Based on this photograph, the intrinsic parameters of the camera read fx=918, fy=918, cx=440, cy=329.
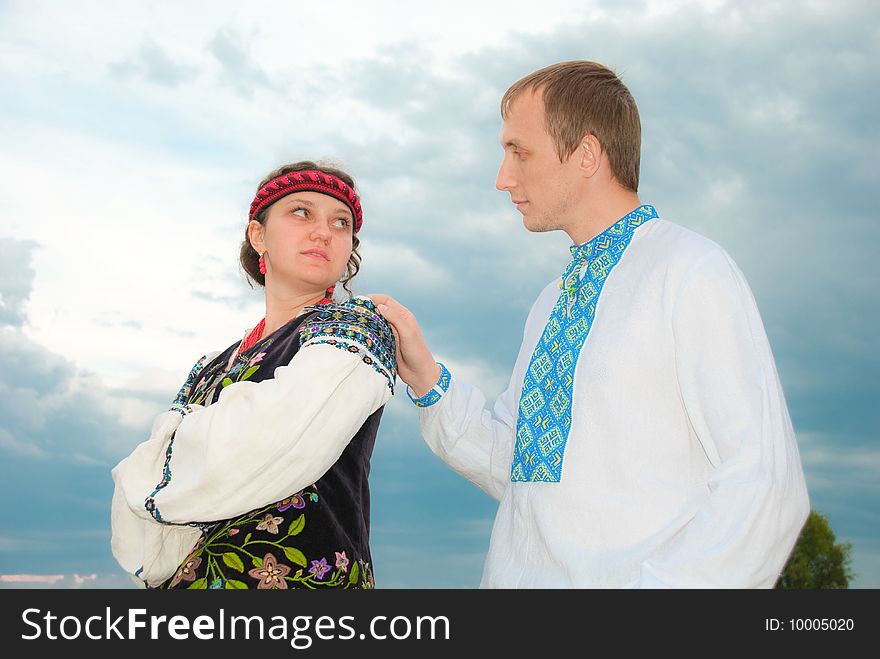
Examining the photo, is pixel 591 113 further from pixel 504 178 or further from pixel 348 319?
pixel 348 319

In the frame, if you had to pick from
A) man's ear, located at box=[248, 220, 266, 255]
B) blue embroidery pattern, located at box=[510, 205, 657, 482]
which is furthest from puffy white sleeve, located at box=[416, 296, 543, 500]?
man's ear, located at box=[248, 220, 266, 255]

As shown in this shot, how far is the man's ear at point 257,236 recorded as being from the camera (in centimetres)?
404

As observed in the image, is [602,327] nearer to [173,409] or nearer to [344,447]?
[344,447]

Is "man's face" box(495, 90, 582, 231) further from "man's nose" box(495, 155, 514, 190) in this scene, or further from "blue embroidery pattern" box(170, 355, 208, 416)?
"blue embroidery pattern" box(170, 355, 208, 416)

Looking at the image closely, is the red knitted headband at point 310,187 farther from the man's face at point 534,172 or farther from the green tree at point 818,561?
the green tree at point 818,561

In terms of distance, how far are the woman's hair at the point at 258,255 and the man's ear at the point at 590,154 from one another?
3.40 ft

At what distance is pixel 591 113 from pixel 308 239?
4.08 feet

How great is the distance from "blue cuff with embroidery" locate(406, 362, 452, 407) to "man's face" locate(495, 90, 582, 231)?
0.76 m

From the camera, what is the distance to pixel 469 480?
12.8ft

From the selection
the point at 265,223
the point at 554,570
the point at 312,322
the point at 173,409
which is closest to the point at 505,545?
the point at 554,570

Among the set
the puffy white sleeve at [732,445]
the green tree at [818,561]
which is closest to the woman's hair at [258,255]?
the puffy white sleeve at [732,445]

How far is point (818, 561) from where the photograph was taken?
75.3 feet

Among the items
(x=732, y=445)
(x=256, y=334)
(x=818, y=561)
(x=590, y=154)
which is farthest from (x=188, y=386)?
(x=818, y=561)

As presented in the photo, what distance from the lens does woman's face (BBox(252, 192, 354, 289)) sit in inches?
148
